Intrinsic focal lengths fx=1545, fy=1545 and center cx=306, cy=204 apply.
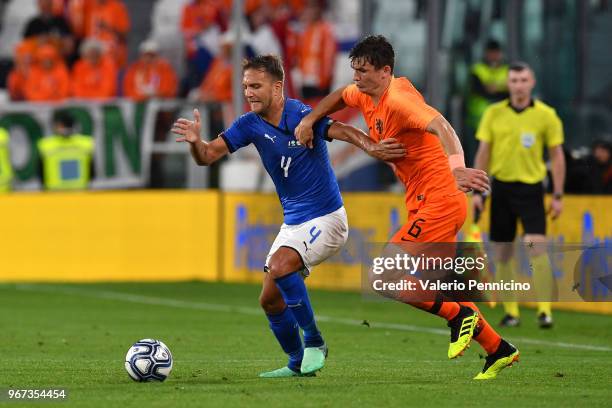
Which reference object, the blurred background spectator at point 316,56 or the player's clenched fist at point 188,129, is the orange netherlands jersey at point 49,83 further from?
the player's clenched fist at point 188,129

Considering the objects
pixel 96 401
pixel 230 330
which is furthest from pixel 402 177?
pixel 230 330

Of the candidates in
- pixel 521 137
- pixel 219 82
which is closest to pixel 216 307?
pixel 521 137

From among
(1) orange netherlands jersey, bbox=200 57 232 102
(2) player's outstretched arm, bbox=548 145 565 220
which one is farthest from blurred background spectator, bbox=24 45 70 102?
(2) player's outstretched arm, bbox=548 145 565 220

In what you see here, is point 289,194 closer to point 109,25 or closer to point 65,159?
point 65,159

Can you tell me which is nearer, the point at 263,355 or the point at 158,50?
the point at 263,355

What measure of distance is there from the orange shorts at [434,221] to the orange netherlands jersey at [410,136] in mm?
46

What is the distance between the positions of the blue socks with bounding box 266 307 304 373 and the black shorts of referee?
4.52 metres

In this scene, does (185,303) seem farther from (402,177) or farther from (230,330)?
(402,177)

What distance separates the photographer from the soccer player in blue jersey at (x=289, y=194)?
30.0ft

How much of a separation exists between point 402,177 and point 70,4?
15.7m

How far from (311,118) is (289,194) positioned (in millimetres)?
553

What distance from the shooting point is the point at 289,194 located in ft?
30.6

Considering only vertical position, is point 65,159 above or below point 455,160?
below

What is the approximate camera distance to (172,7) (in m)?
24.9
